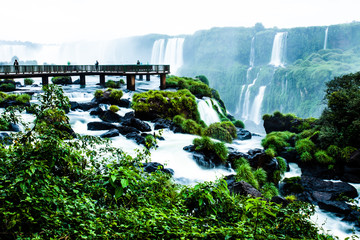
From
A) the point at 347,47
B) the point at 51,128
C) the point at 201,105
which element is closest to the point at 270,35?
the point at 347,47

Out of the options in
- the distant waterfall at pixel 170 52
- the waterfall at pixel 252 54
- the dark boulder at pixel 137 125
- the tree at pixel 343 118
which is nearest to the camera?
the tree at pixel 343 118

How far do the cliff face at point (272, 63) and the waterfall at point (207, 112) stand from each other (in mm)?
33798

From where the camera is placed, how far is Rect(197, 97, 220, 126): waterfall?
24792 mm

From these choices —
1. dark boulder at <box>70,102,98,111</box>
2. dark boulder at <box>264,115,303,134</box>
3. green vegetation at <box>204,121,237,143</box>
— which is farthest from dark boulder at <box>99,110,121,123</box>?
dark boulder at <box>264,115,303,134</box>

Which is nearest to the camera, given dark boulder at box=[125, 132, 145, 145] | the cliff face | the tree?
dark boulder at box=[125, 132, 145, 145]

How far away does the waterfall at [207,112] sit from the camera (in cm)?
2479

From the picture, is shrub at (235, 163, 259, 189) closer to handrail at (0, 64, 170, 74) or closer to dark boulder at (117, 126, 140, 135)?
dark boulder at (117, 126, 140, 135)

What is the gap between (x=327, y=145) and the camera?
17906 millimetres

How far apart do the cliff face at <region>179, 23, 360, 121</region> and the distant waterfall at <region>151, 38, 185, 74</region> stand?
36.9ft

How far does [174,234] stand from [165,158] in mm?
10507

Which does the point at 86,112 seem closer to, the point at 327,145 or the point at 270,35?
the point at 327,145

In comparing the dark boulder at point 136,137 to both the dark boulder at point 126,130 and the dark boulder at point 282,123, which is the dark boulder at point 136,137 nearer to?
the dark boulder at point 126,130

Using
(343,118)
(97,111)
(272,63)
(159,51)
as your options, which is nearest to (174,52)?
(159,51)

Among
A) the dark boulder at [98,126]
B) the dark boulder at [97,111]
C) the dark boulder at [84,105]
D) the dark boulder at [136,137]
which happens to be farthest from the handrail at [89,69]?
the dark boulder at [136,137]
